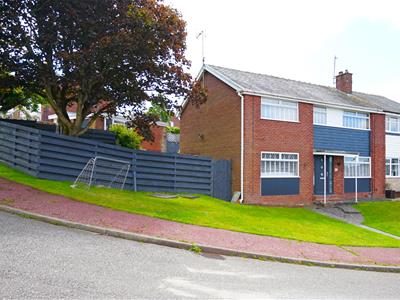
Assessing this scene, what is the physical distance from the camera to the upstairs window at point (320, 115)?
21.3 meters

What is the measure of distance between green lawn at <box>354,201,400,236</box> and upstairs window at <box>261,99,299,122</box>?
6104 millimetres

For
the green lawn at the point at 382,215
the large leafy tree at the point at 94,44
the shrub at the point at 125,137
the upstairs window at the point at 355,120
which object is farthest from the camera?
the upstairs window at the point at 355,120

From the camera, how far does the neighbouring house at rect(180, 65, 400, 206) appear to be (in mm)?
Result: 18734

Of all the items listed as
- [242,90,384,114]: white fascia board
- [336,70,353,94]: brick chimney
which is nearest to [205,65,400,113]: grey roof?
[242,90,384,114]: white fascia board

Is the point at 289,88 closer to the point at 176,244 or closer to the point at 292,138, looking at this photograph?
the point at 292,138

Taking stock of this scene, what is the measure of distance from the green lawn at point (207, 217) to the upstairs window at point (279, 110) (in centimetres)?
691

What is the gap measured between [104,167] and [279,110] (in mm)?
10100

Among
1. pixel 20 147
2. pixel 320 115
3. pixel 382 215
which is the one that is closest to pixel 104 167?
pixel 20 147

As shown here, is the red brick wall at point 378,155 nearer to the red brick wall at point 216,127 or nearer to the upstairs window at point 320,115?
the upstairs window at point 320,115

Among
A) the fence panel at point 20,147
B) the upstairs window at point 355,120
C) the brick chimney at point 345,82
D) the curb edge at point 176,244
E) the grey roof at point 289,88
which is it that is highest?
the brick chimney at point 345,82

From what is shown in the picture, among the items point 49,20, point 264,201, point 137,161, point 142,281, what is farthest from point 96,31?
point 264,201

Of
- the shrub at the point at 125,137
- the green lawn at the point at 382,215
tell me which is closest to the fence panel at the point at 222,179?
the shrub at the point at 125,137

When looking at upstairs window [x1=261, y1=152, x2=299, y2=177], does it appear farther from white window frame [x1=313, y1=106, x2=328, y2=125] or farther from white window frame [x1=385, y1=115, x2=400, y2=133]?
white window frame [x1=385, y1=115, x2=400, y2=133]

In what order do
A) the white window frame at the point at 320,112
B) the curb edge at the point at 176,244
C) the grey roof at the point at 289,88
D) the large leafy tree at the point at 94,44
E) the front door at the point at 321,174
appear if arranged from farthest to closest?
1. the white window frame at the point at 320,112
2. the front door at the point at 321,174
3. the grey roof at the point at 289,88
4. the large leafy tree at the point at 94,44
5. the curb edge at the point at 176,244
